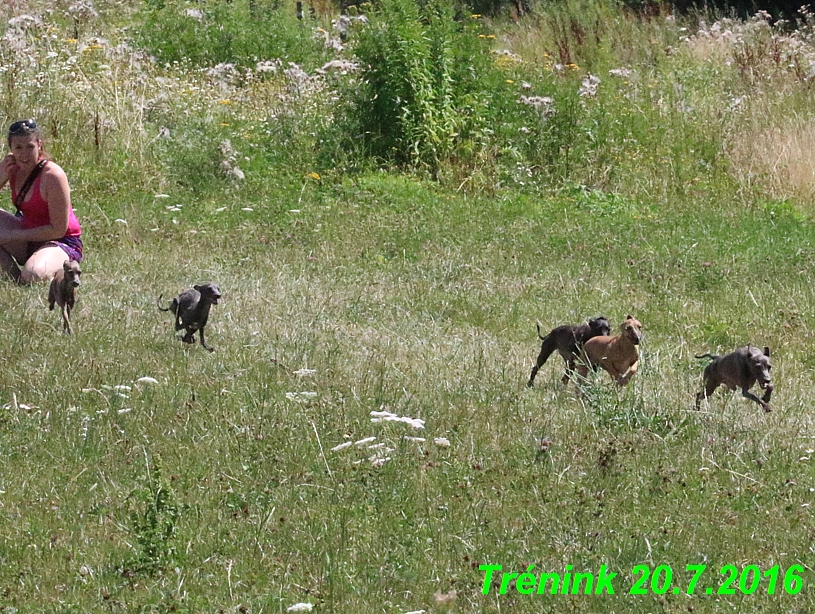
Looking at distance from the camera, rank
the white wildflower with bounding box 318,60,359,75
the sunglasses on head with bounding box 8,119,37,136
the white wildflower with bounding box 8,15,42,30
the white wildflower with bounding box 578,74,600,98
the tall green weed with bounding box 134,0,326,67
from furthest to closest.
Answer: the tall green weed with bounding box 134,0,326,67 → the white wildflower with bounding box 8,15,42,30 → the white wildflower with bounding box 578,74,600,98 → the white wildflower with bounding box 318,60,359,75 → the sunglasses on head with bounding box 8,119,37,136

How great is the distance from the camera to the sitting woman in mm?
8734

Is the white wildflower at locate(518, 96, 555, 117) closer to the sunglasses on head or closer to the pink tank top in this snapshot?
the pink tank top

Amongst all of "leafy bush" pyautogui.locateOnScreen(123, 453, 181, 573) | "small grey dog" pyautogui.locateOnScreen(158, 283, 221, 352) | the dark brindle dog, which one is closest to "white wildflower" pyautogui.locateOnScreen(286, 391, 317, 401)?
"small grey dog" pyautogui.locateOnScreen(158, 283, 221, 352)

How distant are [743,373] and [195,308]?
3.19 metres

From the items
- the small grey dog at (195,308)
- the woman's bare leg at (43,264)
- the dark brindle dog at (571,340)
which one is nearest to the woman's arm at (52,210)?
the woman's bare leg at (43,264)

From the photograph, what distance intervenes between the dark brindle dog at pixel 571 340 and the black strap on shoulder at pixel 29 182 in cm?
410

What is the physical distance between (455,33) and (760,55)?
17.6ft

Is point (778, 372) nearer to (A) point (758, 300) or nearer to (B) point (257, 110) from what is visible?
(A) point (758, 300)

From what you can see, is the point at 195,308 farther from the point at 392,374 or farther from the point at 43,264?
the point at 43,264

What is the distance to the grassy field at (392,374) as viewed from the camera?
4551mm

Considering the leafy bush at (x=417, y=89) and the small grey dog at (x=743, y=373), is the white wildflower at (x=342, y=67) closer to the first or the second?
the leafy bush at (x=417, y=89)

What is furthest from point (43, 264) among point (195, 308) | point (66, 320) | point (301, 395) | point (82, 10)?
point (82, 10)

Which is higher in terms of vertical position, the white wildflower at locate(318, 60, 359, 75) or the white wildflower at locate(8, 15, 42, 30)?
the white wildflower at locate(8, 15, 42, 30)

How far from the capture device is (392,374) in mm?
7070
